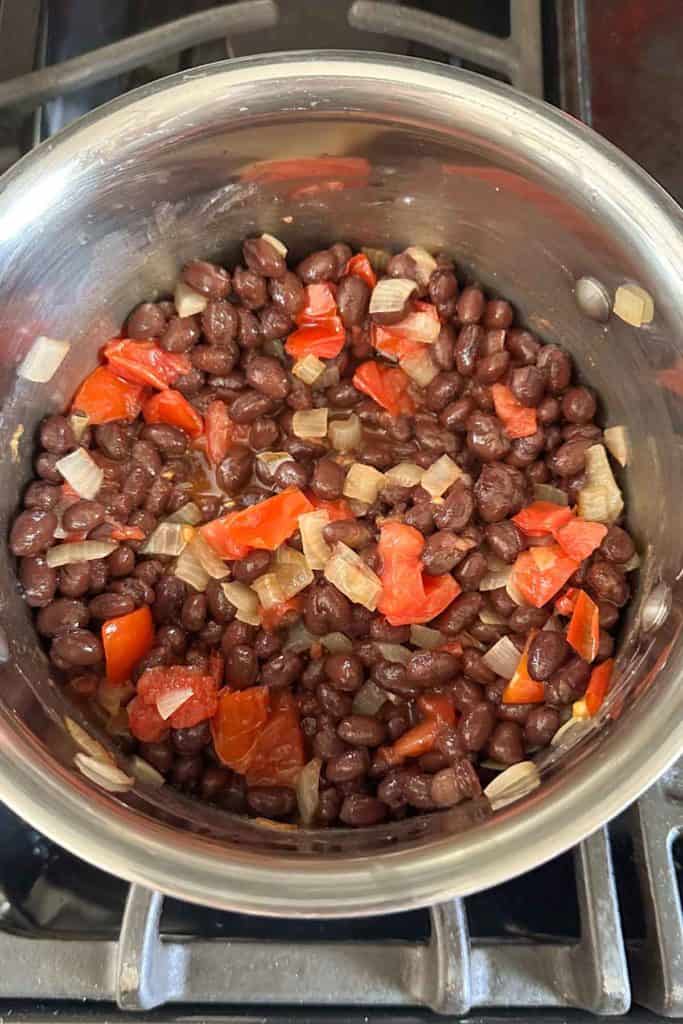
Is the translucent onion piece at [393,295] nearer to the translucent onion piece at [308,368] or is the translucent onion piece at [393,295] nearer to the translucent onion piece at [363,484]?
the translucent onion piece at [308,368]

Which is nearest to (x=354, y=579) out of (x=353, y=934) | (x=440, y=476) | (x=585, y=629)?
(x=440, y=476)

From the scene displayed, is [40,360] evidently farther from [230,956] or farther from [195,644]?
[230,956]

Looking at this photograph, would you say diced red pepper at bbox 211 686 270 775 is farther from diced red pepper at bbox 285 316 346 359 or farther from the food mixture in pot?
diced red pepper at bbox 285 316 346 359

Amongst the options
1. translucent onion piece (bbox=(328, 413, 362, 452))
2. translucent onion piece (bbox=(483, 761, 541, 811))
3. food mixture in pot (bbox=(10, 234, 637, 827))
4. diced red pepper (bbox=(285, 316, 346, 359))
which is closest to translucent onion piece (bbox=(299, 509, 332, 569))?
food mixture in pot (bbox=(10, 234, 637, 827))

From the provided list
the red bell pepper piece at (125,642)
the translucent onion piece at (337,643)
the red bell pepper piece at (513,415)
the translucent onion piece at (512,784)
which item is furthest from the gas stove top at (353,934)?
the red bell pepper piece at (513,415)

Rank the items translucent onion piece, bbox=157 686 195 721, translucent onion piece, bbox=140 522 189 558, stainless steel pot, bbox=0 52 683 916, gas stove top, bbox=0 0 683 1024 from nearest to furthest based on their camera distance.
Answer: stainless steel pot, bbox=0 52 683 916 → gas stove top, bbox=0 0 683 1024 → translucent onion piece, bbox=157 686 195 721 → translucent onion piece, bbox=140 522 189 558

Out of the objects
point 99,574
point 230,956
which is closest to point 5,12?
point 99,574
